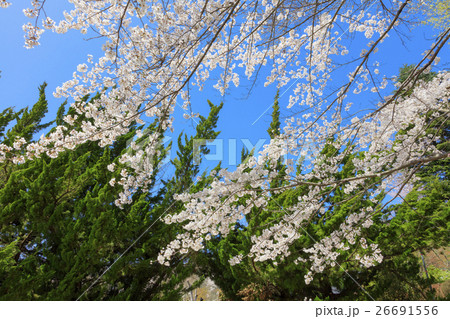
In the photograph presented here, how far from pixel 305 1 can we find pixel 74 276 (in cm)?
584

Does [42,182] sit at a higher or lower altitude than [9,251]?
higher

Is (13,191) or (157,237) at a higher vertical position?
(13,191)

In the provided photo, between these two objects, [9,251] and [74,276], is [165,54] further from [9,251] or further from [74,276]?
[74,276]

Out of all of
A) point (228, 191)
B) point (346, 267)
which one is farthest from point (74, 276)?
point (346, 267)

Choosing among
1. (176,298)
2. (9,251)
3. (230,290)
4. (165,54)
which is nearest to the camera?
(165,54)

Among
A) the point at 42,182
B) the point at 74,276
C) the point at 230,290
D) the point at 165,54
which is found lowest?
the point at 230,290

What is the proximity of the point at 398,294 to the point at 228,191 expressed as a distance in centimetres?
708

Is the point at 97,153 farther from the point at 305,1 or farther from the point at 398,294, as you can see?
the point at 398,294

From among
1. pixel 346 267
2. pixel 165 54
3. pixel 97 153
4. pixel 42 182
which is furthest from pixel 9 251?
pixel 346 267

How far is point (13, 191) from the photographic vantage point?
557 cm

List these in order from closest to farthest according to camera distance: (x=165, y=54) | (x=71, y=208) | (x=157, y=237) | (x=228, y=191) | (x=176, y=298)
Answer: (x=165, y=54) < (x=228, y=191) < (x=176, y=298) < (x=157, y=237) < (x=71, y=208)

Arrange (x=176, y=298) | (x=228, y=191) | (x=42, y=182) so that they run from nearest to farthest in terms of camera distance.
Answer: (x=228, y=191)
(x=42, y=182)
(x=176, y=298)
